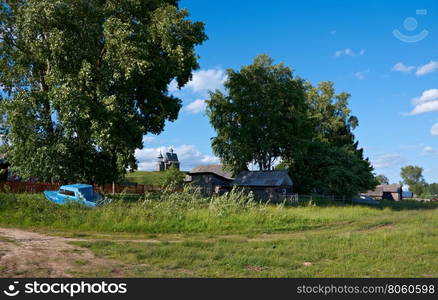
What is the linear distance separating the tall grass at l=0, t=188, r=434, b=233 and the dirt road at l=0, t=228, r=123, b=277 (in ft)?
13.5

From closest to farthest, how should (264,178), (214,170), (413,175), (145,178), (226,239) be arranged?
(226,239) → (264,178) → (214,170) → (145,178) → (413,175)

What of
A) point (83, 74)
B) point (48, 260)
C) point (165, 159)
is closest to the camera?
point (48, 260)

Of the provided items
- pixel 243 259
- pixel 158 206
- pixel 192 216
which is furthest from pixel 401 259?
pixel 158 206

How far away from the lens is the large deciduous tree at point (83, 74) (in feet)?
86.1

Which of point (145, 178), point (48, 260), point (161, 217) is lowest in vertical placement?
point (48, 260)

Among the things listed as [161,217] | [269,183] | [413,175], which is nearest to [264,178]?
[269,183]

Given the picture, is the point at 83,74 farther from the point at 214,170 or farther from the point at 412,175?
the point at 412,175

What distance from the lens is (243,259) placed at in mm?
10672

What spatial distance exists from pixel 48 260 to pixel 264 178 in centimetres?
4308

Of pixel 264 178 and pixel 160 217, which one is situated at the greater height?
pixel 264 178

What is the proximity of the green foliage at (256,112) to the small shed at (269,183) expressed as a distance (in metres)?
3.68

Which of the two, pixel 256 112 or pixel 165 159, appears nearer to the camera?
pixel 256 112

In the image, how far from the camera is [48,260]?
383 inches

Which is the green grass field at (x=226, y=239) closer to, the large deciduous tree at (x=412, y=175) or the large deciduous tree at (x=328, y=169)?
the large deciduous tree at (x=328, y=169)
